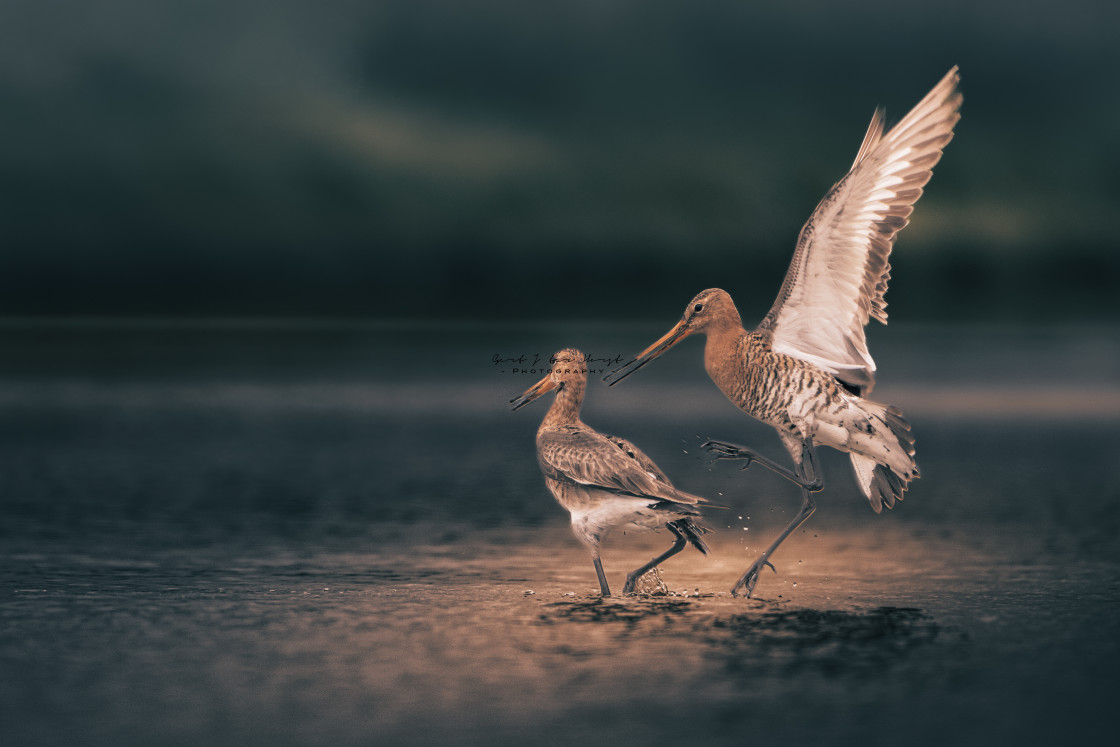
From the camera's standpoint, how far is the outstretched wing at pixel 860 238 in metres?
11.2

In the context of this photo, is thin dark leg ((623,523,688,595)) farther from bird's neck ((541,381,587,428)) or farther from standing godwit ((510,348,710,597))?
bird's neck ((541,381,587,428))

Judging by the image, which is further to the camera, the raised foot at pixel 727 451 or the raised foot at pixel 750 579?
the raised foot at pixel 750 579

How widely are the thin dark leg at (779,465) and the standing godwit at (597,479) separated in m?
0.47

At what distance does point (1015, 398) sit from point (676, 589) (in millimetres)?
48306

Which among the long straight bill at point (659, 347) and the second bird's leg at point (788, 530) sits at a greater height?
the long straight bill at point (659, 347)

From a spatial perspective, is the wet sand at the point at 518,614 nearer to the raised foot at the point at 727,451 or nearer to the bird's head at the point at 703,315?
the raised foot at the point at 727,451

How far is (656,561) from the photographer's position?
11992 mm

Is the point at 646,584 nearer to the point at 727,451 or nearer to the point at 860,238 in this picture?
the point at 727,451

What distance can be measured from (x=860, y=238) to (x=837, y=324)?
821 mm

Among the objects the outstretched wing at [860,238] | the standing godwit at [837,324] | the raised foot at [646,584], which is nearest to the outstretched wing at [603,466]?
the standing godwit at [837,324]

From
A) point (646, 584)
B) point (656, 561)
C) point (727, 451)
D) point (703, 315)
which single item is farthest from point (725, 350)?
point (646, 584)

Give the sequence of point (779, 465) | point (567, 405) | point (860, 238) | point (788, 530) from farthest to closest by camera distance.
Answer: point (567, 405) → point (788, 530) → point (779, 465) → point (860, 238)

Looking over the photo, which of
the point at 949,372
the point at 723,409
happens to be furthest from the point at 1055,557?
the point at 949,372

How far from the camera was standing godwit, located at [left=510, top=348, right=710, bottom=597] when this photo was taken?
11281 mm
